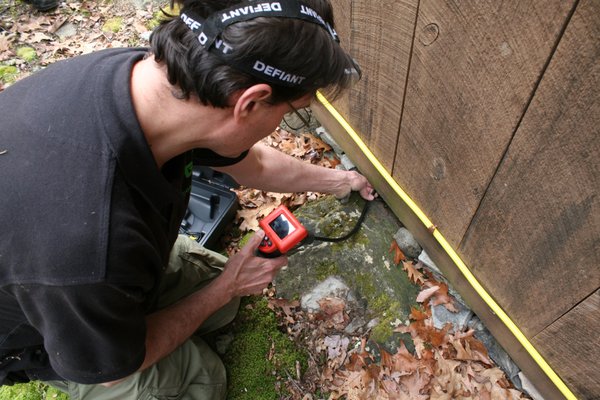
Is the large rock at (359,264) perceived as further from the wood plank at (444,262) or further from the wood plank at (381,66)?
the wood plank at (381,66)

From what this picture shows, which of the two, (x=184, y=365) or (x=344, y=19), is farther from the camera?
(x=184, y=365)

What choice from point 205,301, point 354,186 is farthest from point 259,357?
point 354,186

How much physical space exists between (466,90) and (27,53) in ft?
19.5

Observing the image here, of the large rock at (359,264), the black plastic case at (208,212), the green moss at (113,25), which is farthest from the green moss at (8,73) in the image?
the large rock at (359,264)

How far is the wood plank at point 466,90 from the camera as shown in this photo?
1441mm

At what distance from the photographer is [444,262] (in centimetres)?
281

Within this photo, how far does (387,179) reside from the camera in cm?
296

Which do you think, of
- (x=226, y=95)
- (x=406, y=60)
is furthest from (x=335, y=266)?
(x=226, y=95)

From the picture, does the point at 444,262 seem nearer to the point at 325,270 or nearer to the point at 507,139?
the point at 325,270

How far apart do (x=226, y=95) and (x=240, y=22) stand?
263mm

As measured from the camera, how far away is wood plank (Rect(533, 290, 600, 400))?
1847mm

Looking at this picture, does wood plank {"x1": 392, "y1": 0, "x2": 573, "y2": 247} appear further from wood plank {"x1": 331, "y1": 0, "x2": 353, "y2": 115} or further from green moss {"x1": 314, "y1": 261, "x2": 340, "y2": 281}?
green moss {"x1": 314, "y1": 261, "x2": 340, "y2": 281}

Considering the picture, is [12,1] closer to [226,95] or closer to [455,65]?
[226,95]

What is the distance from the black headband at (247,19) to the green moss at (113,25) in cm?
484
